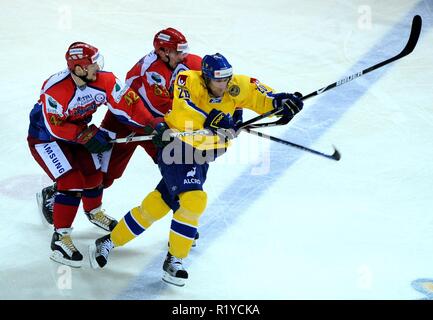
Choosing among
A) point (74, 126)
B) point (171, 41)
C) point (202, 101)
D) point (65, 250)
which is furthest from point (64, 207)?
point (171, 41)

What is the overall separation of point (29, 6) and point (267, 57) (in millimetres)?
2243

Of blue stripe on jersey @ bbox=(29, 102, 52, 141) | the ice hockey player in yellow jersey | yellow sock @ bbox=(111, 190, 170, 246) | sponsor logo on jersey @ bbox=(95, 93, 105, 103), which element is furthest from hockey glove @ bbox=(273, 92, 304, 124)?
blue stripe on jersey @ bbox=(29, 102, 52, 141)

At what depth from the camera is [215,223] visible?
14.9 feet

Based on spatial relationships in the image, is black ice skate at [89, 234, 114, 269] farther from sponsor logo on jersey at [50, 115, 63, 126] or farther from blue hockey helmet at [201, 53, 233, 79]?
blue hockey helmet at [201, 53, 233, 79]

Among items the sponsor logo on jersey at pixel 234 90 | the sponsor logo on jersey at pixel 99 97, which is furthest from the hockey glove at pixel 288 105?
the sponsor logo on jersey at pixel 99 97

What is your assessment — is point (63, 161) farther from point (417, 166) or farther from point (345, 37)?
point (345, 37)

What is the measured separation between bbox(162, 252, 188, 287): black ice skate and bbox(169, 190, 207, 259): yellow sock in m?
0.09

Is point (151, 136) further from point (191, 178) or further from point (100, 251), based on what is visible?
point (100, 251)

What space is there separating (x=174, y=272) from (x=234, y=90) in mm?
916

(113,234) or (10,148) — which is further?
(10,148)

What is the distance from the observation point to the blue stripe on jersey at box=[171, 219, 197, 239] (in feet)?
12.7

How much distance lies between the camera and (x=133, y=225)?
13.5 feet
